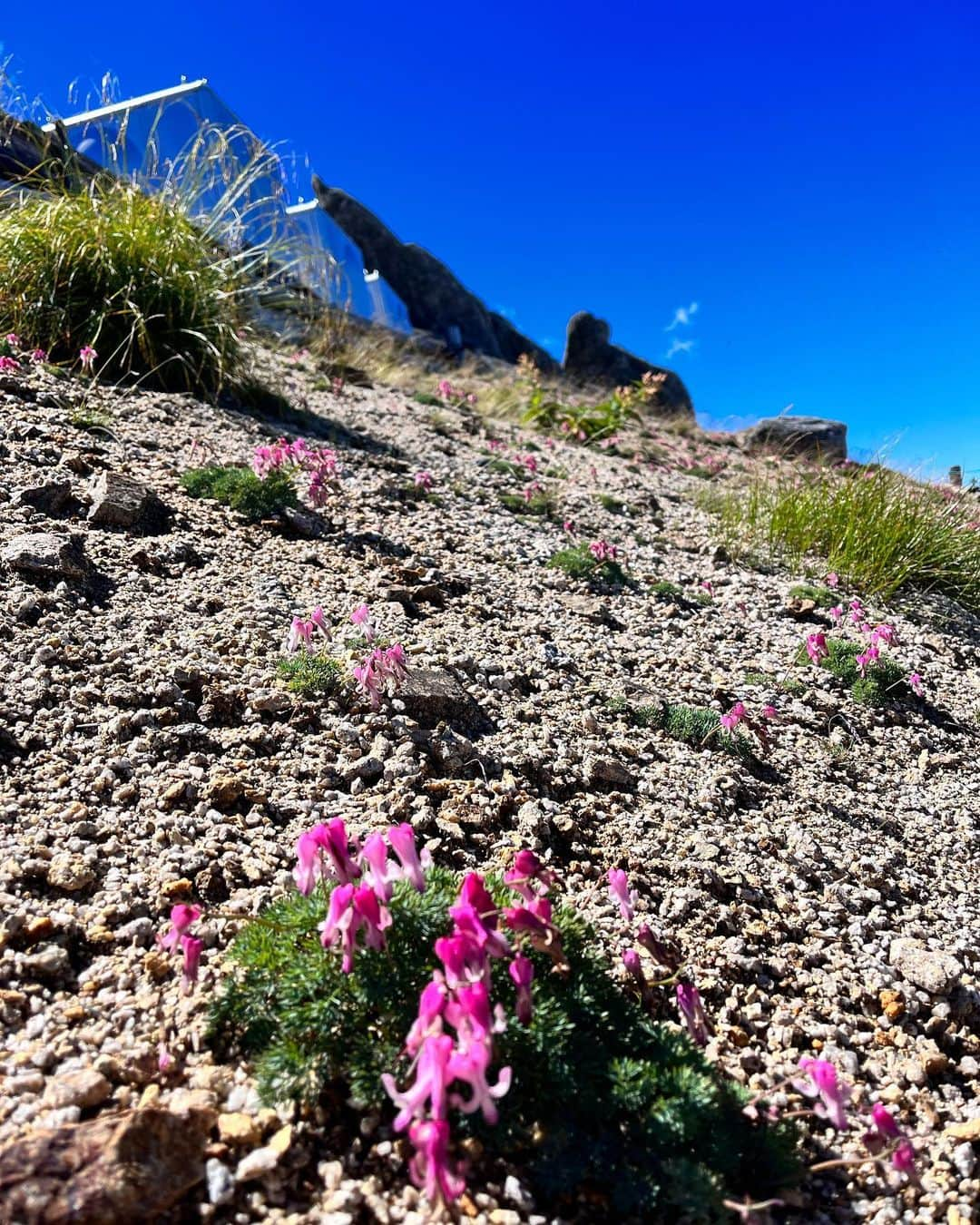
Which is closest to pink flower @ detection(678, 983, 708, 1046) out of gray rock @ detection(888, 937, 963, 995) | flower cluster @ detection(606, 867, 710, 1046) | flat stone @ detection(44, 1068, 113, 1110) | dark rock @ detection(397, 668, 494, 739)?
flower cluster @ detection(606, 867, 710, 1046)

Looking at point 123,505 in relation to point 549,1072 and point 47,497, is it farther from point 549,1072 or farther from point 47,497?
point 549,1072

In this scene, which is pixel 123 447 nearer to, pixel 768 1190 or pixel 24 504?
pixel 24 504

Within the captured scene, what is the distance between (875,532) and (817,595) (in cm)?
111

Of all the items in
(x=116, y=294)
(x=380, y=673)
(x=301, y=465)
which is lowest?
(x=380, y=673)

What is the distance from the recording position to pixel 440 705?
11.1 ft

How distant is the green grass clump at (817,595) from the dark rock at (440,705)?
299 centimetres

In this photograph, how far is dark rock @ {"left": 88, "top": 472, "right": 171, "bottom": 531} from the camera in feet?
13.9

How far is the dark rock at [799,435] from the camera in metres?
15.1

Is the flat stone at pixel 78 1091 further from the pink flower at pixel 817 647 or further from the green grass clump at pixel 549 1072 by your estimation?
the pink flower at pixel 817 647

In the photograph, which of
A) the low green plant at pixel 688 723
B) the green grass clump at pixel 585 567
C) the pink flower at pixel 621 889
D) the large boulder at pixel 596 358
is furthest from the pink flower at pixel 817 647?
the large boulder at pixel 596 358

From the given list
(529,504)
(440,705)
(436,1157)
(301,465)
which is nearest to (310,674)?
(440,705)

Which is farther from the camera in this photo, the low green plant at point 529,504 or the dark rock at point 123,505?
the low green plant at point 529,504

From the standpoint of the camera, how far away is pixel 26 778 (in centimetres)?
264

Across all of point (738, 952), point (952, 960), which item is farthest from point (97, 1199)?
point (952, 960)
